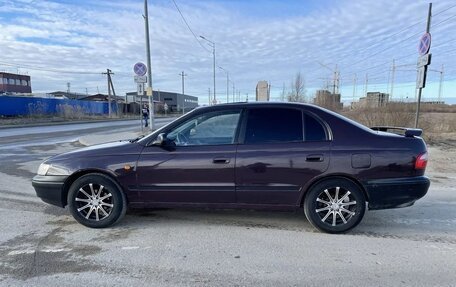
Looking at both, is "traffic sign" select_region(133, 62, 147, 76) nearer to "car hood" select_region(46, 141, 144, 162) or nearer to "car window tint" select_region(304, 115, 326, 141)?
"car hood" select_region(46, 141, 144, 162)

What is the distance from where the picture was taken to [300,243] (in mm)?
4156

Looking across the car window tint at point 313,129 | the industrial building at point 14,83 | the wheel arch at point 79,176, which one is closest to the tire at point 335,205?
the car window tint at point 313,129

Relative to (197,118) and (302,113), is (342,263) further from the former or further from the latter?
(197,118)

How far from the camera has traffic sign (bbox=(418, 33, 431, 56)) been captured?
10.4 metres

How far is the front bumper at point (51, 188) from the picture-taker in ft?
15.0

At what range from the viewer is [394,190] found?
4.31 meters

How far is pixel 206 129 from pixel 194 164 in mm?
515

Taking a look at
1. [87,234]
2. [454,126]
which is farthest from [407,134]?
[454,126]

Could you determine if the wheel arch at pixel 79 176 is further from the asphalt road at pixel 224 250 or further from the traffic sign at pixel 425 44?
the traffic sign at pixel 425 44

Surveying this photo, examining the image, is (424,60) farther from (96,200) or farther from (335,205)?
(96,200)

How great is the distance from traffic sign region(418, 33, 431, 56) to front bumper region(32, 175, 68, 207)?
10.6 metres

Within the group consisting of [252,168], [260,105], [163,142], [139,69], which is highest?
[139,69]

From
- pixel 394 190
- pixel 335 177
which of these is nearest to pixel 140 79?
pixel 335 177

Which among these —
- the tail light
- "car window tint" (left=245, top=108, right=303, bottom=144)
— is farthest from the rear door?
the tail light
